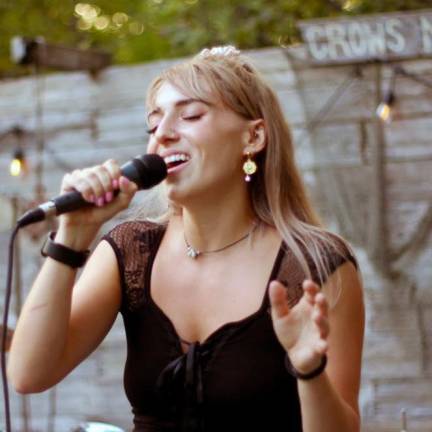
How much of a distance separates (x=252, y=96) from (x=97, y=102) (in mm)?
4025

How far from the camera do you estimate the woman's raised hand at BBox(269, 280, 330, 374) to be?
209 cm

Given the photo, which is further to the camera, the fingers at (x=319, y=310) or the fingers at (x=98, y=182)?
the fingers at (x=98, y=182)

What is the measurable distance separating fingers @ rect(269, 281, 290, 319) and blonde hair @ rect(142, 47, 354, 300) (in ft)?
1.20

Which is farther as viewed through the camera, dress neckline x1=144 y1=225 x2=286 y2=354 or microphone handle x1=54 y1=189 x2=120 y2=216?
dress neckline x1=144 y1=225 x2=286 y2=354

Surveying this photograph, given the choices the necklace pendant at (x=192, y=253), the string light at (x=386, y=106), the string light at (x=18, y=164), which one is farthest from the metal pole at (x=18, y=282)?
the necklace pendant at (x=192, y=253)

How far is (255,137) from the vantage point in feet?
8.57

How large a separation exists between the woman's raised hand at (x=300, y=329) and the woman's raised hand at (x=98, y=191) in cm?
37

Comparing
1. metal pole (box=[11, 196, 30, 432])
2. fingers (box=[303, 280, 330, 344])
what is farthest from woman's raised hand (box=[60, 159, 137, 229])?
metal pole (box=[11, 196, 30, 432])

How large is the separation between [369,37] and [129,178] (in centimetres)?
370

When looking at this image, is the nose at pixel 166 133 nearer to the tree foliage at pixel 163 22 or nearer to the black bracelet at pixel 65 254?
the black bracelet at pixel 65 254

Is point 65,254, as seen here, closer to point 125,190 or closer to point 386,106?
point 125,190

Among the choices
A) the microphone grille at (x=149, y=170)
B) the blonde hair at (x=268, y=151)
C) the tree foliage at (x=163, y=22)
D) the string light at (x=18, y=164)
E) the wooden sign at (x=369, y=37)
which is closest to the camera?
the microphone grille at (x=149, y=170)

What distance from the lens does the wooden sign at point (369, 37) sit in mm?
5621

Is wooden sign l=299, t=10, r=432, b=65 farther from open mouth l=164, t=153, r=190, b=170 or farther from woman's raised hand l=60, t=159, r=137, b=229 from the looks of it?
woman's raised hand l=60, t=159, r=137, b=229
